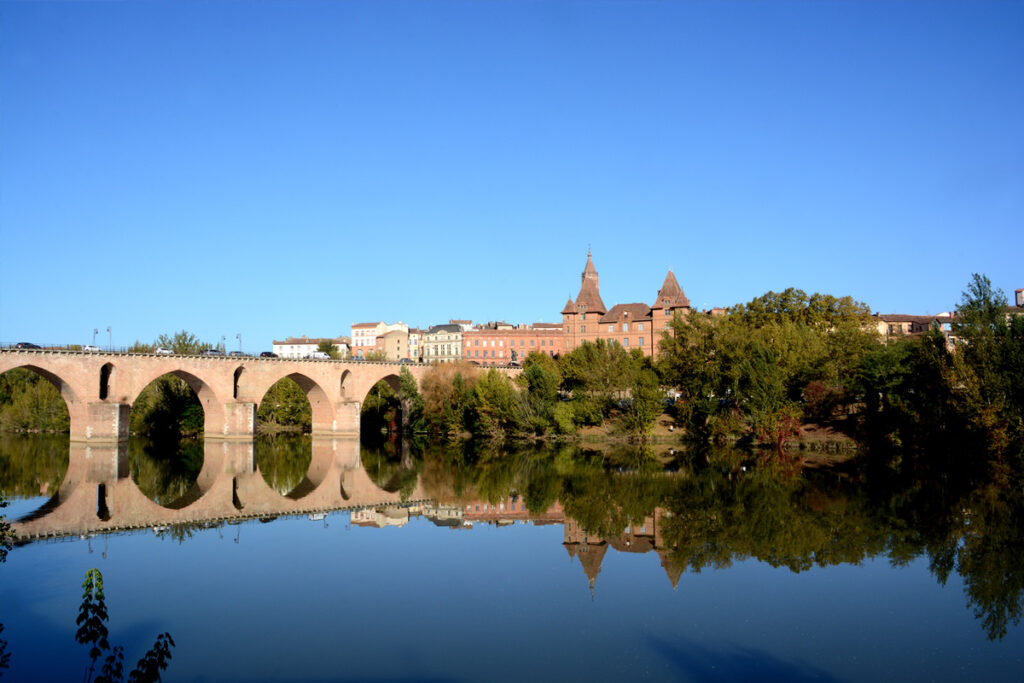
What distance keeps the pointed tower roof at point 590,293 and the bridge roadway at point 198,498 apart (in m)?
56.5

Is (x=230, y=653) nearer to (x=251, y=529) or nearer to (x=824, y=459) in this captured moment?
(x=251, y=529)

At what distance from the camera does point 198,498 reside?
1241 inches

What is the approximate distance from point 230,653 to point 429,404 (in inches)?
2031

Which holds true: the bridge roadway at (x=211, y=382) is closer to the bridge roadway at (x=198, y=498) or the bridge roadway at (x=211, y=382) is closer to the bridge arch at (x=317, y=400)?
the bridge arch at (x=317, y=400)

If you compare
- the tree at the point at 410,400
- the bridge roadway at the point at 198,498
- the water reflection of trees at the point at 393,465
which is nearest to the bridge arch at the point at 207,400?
the water reflection of trees at the point at 393,465

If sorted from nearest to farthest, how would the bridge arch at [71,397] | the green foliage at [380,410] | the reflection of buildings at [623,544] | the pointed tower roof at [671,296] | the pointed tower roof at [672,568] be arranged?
the pointed tower roof at [672,568], the reflection of buildings at [623,544], the bridge arch at [71,397], the green foliage at [380,410], the pointed tower roof at [671,296]

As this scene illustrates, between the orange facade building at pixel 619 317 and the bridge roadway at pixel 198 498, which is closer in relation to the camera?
the bridge roadway at pixel 198 498

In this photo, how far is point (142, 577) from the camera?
18.2 m

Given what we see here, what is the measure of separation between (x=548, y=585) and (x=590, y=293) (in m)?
84.0

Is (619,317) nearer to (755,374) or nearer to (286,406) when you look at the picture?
(286,406)

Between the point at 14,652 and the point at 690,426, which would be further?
the point at 690,426

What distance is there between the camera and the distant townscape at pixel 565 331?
9256 centimetres

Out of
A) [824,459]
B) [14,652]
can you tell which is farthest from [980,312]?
[14,652]

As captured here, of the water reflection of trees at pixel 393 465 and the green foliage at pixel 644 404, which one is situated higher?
the green foliage at pixel 644 404
